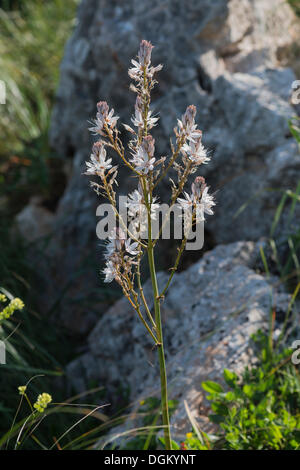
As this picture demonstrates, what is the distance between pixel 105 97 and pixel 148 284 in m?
1.31

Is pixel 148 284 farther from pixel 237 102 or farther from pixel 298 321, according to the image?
pixel 237 102

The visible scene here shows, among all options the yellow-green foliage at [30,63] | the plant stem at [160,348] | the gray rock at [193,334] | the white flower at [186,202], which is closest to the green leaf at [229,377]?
the gray rock at [193,334]

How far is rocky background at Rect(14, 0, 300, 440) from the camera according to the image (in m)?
→ 2.38

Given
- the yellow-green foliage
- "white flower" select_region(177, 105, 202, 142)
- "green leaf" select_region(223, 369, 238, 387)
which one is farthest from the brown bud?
the yellow-green foliage

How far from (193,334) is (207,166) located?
0.96 m

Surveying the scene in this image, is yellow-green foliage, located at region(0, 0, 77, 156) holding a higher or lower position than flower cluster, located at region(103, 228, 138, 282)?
higher

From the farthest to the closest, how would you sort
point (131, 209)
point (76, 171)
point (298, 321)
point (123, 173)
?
point (76, 171) → point (123, 173) → point (298, 321) → point (131, 209)

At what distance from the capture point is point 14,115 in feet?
15.9

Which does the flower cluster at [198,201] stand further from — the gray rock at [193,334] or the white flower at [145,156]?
the gray rock at [193,334]

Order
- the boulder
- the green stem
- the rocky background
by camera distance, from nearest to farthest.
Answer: the green stem, the rocky background, the boulder

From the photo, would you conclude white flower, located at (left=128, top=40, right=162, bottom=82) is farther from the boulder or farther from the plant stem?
the boulder

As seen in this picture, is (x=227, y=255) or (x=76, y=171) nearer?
(x=227, y=255)

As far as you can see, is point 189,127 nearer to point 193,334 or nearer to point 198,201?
point 198,201
